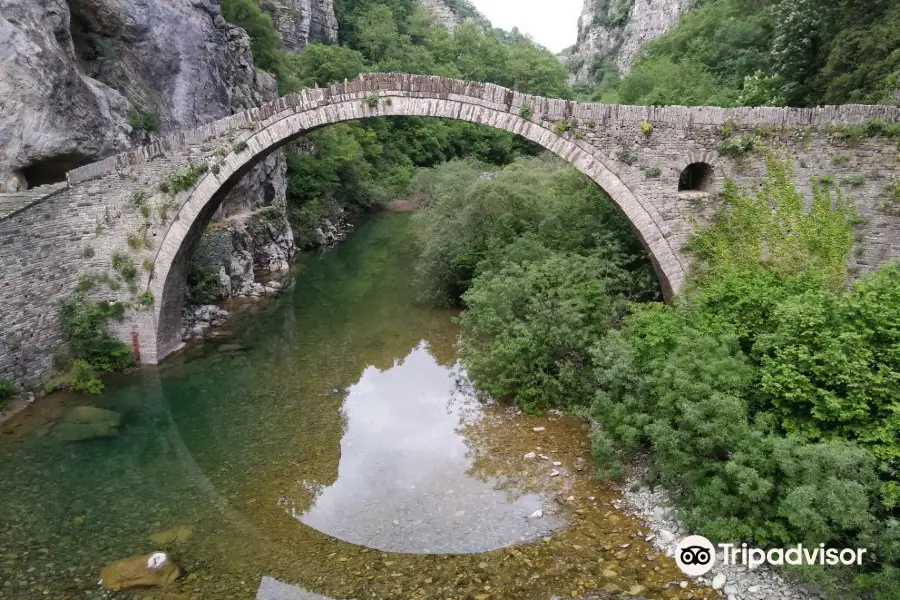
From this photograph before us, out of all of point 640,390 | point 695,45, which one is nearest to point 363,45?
point 695,45

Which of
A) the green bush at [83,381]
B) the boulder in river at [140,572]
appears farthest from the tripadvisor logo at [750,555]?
the green bush at [83,381]

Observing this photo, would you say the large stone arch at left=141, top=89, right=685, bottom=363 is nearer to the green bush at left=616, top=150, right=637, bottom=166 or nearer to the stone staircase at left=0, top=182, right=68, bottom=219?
the green bush at left=616, top=150, right=637, bottom=166

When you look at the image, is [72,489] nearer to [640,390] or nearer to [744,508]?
[640,390]

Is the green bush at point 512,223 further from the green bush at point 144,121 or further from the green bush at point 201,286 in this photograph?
the green bush at point 144,121

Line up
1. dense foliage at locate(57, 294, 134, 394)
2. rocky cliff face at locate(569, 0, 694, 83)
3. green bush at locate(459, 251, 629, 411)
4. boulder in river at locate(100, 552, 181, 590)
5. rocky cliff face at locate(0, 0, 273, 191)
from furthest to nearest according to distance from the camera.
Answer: rocky cliff face at locate(569, 0, 694, 83)
dense foliage at locate(57, 294, 134, 394)
rocky cliff face at locate(0, 0, 273, 191)
green bush at locate(459, 251, 629, 411)
boulder in river at locate(100, 552, 181, 590)

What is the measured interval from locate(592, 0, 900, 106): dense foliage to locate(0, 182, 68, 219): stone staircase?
1354 cm

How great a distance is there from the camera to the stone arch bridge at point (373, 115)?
8.50 m

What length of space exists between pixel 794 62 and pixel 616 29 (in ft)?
124

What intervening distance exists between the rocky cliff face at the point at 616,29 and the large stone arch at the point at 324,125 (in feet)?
86.8

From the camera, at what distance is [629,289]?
999 centimetres

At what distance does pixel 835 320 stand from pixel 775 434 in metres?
1.38

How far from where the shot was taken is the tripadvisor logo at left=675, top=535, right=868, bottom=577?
488 cm

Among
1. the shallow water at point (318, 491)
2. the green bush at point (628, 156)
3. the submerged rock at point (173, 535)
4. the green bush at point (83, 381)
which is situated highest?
the green bush at point (628, 156)

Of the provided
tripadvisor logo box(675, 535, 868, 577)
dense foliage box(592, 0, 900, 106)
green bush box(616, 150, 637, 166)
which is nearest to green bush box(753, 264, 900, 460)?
tripadvisor logo box(675, 535, 868, 577)
